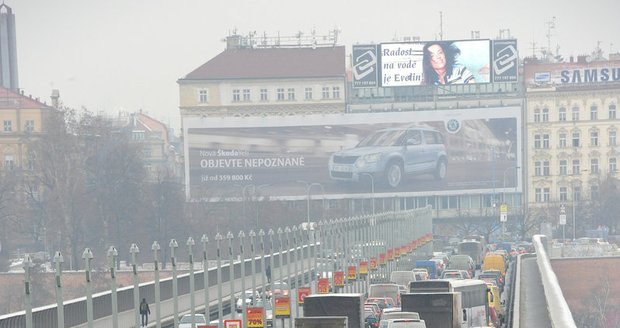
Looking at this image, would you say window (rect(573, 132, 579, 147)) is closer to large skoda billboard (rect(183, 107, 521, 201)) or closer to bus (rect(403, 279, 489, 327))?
large skoda billboard (rect(183, 107, 521, 201))

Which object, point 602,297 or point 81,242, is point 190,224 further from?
point 602,297

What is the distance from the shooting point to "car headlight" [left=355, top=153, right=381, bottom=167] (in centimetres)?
18688

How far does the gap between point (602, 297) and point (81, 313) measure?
8711cm

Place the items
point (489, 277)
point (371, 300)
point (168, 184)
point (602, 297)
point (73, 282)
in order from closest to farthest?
point (371, 300)
point (489, 277)
point (73, 282)
point (602, 297)
point (168, 184)

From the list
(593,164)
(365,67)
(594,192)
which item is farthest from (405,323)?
(593,164)

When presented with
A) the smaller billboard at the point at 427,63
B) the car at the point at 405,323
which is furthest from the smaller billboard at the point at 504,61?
the car at the point at 405,323

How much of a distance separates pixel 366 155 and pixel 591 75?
2586 cm

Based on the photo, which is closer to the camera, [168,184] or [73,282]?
[73,282]

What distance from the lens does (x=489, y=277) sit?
85938 mm

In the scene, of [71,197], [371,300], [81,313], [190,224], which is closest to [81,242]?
[71,197]

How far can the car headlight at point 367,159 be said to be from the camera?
18688 centimetres

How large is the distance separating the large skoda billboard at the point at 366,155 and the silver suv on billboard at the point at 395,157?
95 mm

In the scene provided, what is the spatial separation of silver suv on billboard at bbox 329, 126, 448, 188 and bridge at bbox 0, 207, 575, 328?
35349 millimetres

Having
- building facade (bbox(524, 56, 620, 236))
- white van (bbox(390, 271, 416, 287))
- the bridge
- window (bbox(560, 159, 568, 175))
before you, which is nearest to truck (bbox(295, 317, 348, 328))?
the bridge
